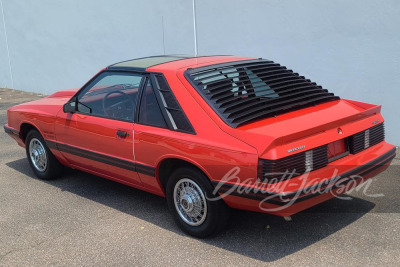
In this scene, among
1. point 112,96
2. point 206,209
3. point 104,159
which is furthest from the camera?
point 112,96

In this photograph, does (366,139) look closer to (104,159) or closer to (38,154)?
(104,159)

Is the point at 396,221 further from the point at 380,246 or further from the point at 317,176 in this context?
the point at 317,176

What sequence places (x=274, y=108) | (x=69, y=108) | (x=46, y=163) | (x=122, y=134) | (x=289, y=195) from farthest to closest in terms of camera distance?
(x=46, y=163) → (x=69, y=108) → (x=122, y=134) → (x=274, y=108) → (x=289, y=195)

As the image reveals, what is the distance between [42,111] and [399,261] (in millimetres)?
4184

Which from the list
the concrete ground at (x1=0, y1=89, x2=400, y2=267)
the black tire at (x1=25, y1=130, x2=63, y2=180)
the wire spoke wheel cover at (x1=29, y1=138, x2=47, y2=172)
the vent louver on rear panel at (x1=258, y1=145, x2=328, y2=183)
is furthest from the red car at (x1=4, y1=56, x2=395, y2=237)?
the wire spoke wheel cover at (x1=29, y1=138, x2=47, y2=172)

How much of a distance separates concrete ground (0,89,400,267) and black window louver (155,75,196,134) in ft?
3.30

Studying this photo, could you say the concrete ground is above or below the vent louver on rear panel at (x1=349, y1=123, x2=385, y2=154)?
below

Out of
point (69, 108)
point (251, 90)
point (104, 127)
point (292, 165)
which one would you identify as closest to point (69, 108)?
point (69, 108)

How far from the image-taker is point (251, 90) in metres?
4.78

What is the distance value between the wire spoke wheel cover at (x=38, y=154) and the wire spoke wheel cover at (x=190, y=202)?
2.36 m

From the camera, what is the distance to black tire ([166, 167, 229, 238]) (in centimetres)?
427

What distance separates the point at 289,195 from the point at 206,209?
2.72ft

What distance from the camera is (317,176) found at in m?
4.04

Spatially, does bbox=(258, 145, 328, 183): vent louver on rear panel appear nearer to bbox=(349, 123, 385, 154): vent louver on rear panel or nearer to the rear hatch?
the rear hatch
